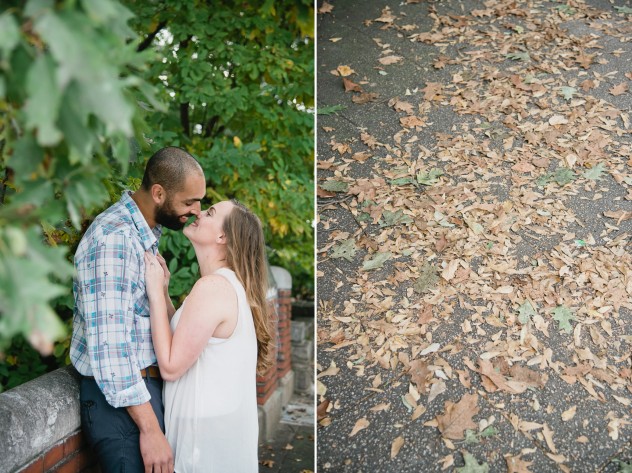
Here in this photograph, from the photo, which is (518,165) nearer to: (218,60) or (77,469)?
(218,60)

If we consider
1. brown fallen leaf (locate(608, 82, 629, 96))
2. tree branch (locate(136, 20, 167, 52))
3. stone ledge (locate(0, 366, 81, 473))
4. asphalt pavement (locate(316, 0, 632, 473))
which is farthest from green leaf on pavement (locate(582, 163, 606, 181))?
stone ledge (locate(0, 366, 81, 473))

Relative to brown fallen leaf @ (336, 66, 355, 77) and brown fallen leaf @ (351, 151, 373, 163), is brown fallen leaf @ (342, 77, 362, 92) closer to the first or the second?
brown fallen leaf @ (336, 66, 355, 77)

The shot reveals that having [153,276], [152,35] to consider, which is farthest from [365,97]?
[153,276]

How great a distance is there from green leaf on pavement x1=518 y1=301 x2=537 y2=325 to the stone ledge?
2.43 metres

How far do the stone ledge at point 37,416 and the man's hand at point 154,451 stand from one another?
11.5 inches

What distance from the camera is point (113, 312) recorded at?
1.92m

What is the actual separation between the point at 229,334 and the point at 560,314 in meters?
2.09

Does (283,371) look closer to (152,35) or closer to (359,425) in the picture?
(359,425)

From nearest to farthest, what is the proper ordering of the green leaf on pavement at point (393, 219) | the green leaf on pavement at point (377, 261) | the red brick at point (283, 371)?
the green leaf on pavement at point (377, 261) < the green leaf on pavement at point (393, 219) < the red brick at point (283, 371)

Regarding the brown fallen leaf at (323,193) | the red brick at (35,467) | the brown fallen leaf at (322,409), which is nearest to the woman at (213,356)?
the red brick at (35,467)

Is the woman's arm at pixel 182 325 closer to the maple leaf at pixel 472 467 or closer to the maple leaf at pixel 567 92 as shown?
the maple leaf at pixel 472 467

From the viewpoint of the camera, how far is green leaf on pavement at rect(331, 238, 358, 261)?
367 cm

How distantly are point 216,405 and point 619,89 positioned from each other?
4.48 meters

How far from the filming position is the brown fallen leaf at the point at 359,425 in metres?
2.77
